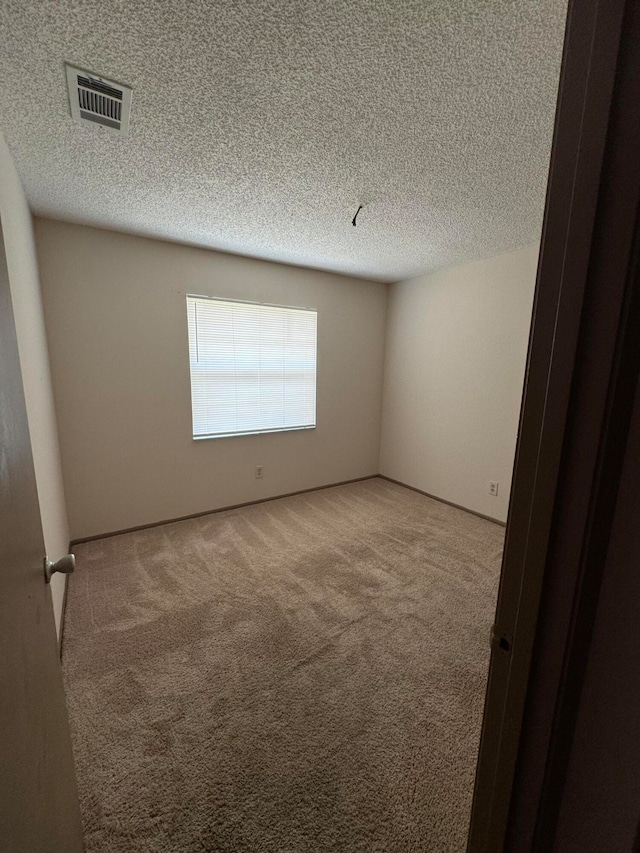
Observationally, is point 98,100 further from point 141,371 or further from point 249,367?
point 249,367

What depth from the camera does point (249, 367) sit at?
3.33 meters

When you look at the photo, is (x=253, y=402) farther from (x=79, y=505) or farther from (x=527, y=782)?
(x=527, y=782)

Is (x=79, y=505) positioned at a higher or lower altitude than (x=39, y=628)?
lower

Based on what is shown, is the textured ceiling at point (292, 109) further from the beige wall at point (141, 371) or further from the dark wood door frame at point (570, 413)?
the dark wood door frame at point (570, 413)

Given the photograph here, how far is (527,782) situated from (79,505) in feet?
10.3

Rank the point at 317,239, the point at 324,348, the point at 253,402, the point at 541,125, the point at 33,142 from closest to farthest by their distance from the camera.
Result: the point at 541,125, the point at 33,142, the point at 317,239, the point at 253,402, the point at 324,348

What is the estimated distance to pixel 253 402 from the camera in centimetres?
341

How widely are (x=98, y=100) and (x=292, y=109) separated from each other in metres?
0.74

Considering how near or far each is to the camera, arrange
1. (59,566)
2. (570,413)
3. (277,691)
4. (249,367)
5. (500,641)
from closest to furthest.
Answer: (570,413)
(500,641)
(59,566)
(277,691)
(249,367)

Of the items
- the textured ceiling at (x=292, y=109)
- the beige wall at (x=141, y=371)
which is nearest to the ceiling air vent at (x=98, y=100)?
the textured ceiling at (x=292, y=109)

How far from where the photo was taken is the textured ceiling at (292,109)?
975 mm

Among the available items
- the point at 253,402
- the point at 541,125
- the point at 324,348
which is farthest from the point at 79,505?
the point at 541,125

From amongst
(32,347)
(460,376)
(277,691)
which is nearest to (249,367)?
(32,347)

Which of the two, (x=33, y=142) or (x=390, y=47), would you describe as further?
(x=33, y=142)
